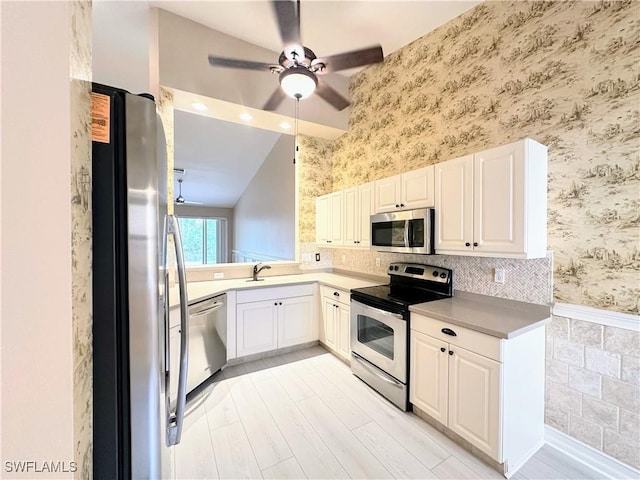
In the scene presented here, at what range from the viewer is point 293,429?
6.56 feet

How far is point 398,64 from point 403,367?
3.25 metres

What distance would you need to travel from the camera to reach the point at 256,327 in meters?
2.96

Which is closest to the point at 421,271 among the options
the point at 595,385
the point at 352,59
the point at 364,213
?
the point at 364,213

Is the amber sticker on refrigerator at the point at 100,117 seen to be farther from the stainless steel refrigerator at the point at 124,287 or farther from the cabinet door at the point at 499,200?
the cabinet door at the point at 499,200

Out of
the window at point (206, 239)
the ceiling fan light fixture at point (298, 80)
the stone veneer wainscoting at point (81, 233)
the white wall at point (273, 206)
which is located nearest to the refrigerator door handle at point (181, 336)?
the stone veneer wainscoting at point (81, 233)

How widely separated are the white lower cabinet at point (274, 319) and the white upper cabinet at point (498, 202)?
1.82 m

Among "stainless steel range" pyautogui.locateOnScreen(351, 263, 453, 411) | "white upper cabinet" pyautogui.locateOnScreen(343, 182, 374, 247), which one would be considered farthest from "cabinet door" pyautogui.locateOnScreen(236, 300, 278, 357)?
"white upper cabinet" pyautogui.locateOnScreen(343, 182, 374, 247)

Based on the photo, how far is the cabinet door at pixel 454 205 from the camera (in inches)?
78.9

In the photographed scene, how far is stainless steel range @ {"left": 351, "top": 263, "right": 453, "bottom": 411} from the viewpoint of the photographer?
215 cm

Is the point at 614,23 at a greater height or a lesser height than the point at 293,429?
greater

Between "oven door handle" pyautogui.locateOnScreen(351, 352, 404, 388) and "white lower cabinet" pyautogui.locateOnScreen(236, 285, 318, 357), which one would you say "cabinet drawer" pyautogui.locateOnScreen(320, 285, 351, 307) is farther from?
"oven door handle" pyautogui.locateOnScreen(351, 352, 404, 388)

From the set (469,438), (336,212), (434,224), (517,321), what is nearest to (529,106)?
(434,224)

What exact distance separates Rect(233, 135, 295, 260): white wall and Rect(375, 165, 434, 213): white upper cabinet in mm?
2167

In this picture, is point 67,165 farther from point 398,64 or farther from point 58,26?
point 398,64
